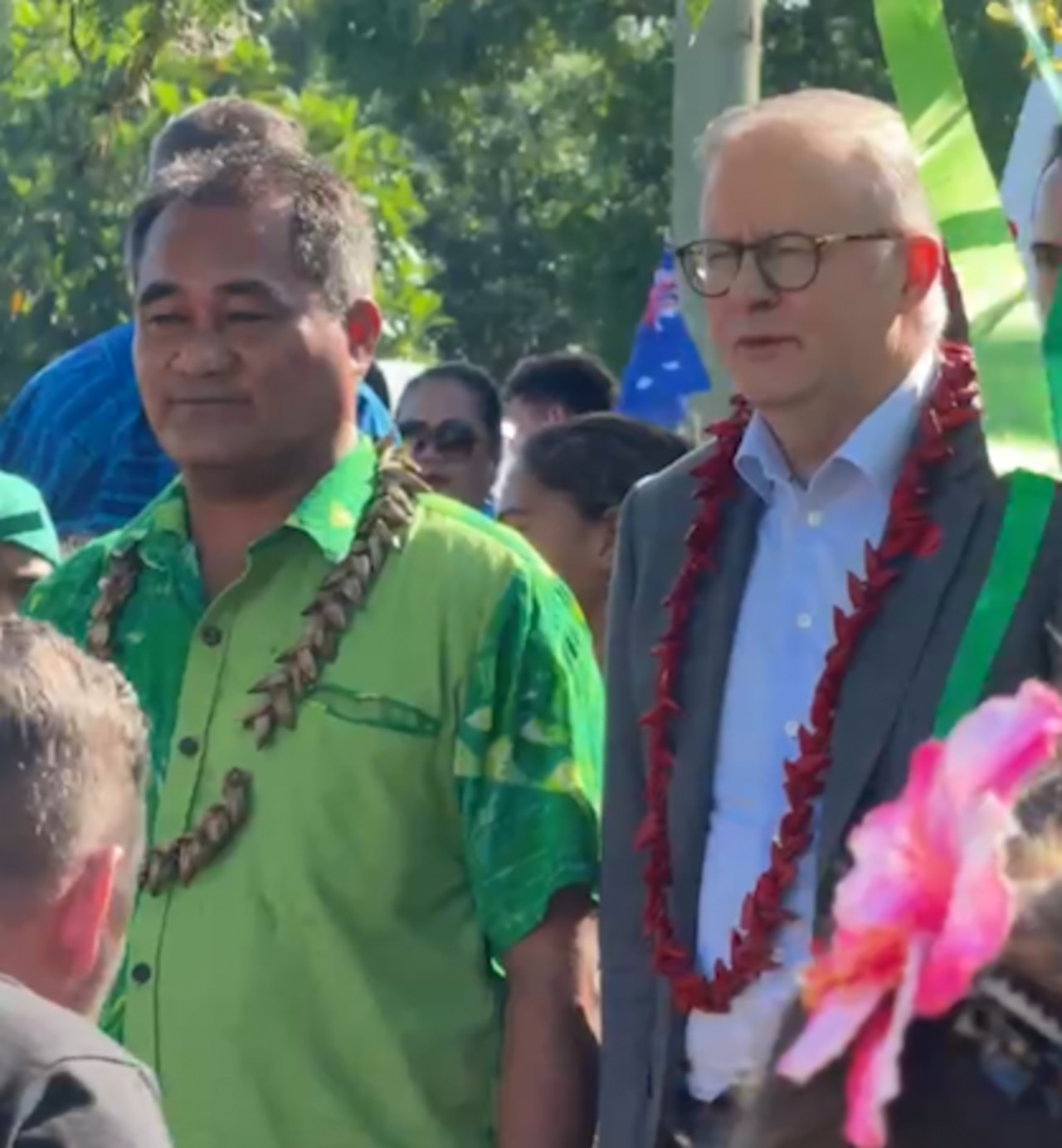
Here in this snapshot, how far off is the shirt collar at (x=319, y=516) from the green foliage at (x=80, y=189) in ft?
20.6

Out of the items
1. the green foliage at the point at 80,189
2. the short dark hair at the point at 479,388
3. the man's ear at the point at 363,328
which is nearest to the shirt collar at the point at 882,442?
the man's ear at the point at 363,328

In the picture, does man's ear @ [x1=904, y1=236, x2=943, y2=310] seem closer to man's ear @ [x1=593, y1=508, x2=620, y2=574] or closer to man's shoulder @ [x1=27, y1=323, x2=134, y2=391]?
man's shoulder @ [x1=27, y1=323, x2=134, y2=391]

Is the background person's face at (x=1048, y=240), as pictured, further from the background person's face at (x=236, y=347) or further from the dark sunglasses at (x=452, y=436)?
the dark sunglasses at (x=452, y=436)

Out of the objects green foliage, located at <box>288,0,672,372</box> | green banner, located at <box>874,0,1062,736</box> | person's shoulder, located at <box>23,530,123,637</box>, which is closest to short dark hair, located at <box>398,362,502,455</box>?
green foliage, located at <box>288,0,672,372</box>

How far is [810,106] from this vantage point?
3.85 meters

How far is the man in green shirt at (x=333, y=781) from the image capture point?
3.79 m

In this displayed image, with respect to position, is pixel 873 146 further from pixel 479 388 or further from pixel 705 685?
pixel 479 388

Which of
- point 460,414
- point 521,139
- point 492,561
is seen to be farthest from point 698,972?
point 521,139

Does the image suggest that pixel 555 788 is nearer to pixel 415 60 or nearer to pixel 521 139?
pixel 415 60

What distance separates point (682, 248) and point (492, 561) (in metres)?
0.47

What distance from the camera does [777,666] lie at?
12.3 ft

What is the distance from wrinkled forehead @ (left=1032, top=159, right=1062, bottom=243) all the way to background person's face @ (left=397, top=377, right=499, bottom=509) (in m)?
3.65

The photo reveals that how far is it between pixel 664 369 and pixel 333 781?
229 inches

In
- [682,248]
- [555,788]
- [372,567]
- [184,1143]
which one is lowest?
[184,1143]
